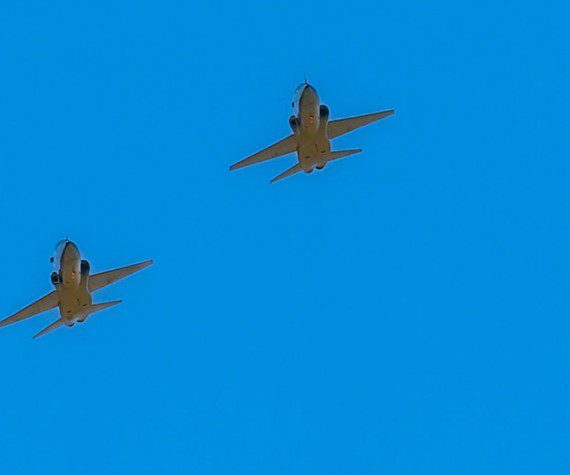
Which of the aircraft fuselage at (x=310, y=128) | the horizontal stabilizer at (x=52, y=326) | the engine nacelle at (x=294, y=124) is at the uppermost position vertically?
the engine nacelle at (x=294, y=124)

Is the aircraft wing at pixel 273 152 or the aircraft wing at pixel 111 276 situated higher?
the aircraft wing at pixel 273 152

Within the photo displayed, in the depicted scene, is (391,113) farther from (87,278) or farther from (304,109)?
(87,278)

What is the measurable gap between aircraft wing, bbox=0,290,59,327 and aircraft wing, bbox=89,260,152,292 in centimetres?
217

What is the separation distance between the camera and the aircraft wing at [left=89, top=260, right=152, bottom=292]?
395 ft

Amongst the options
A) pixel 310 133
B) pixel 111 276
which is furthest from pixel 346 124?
pixel 111 276

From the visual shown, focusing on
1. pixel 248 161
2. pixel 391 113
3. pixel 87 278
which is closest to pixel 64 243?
pixel 87 278

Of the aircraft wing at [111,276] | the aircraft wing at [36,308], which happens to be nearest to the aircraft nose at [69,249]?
the aircraft wing at [36,308]

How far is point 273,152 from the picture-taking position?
393 feet

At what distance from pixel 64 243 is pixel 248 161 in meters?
11.5

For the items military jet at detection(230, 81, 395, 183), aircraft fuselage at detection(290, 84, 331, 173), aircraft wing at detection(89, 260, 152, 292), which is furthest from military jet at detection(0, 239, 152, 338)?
aircraft fuselage at detection(290, 84, 331, 173)

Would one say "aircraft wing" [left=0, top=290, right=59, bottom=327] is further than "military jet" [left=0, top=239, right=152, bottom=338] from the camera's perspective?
Yes

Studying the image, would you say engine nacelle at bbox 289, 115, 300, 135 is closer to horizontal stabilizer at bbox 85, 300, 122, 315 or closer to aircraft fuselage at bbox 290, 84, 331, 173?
aircraft fuselage at bbox 290, 84, 331, 173

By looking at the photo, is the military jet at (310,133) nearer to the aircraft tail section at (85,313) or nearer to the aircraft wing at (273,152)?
the aircraft wing at (273,152)

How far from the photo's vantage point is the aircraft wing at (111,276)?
120 meters
